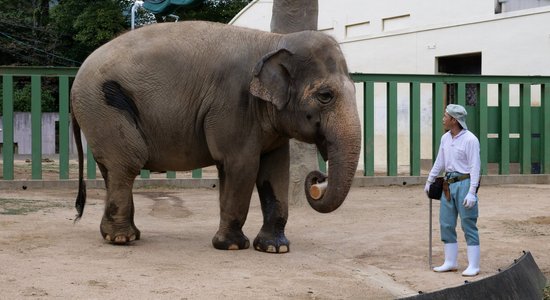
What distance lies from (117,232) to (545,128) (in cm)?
1160

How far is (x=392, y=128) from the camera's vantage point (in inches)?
635

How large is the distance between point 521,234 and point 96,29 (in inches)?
1295

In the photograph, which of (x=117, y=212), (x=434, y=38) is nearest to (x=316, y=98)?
(x=117, y=212)

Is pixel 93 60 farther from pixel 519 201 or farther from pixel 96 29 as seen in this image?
pixel 96 29

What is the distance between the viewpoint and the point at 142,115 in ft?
26.1

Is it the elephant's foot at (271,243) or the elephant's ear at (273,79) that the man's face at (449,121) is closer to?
the elephant's ear at (273,79)

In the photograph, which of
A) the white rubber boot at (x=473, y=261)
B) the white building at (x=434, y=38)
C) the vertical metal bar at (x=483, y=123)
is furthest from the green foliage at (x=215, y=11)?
the white rubber boot at (x=473, y=261)

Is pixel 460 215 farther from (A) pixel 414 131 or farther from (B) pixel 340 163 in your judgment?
(A) pixel 414 131

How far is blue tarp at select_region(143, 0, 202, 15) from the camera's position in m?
14.5

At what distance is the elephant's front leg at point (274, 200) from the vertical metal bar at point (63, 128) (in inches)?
292

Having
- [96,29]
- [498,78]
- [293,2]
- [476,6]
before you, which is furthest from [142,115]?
[96,29]

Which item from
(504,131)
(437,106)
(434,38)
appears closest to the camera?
(437,106)

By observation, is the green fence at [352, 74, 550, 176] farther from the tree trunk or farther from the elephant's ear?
the elephant's ear

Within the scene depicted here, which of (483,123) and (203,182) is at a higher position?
(483,123)
